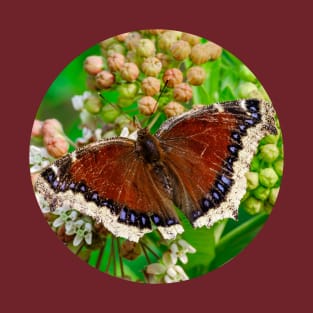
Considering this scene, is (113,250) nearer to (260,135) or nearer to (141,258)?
(141,258)

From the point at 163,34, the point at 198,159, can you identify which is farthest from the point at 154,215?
the point at 163,34

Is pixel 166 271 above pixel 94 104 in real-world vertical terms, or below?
below

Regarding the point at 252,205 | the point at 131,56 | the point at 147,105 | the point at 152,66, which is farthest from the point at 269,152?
the point at 131,56

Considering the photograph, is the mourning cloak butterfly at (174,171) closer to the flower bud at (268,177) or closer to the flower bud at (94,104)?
the flower bud at (268,177)

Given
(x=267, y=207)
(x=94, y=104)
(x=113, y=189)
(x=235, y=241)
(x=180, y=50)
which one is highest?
(x=180, y=50)

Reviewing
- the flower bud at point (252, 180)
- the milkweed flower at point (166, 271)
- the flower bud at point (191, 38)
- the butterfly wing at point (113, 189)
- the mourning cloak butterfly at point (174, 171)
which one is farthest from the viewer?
the flower bud at point (191, 38)

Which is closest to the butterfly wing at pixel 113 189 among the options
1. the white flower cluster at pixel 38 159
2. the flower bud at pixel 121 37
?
the white flower cluster at pixel 38 159

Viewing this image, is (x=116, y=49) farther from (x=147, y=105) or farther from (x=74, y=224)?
(x=74, y=224)
